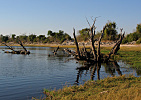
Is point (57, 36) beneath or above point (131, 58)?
above

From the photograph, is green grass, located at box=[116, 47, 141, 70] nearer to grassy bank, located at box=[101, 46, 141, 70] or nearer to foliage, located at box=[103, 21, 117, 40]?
grassy bank, located at box=[101, 46, 141, 70]

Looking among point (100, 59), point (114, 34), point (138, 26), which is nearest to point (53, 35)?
point (114, 34)

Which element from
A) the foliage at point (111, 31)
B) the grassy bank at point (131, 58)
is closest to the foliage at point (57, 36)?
the foliage at point (111, 31)

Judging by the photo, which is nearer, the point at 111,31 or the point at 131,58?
the point at 131,58

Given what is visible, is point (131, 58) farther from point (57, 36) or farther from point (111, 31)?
point (57, 36)

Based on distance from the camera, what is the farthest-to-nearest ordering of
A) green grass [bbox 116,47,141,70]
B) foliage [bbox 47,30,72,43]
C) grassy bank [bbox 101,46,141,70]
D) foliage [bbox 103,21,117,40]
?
1. foliage [bbox 47,30,72,43]
2. foliage [bbox 103,21,117,40]
3. grassy bank [bbox 101,46,141,70]
4. green grass [bbox 116,47,141,70]

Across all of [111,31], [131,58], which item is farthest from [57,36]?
[131,58]

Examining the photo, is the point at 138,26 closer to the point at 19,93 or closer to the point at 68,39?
the point at 68,39

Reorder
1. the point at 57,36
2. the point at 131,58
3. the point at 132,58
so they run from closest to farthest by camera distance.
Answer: the point at 132,58, the point at 131,58, the point at 57,36

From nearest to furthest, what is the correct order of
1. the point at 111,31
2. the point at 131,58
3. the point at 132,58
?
the point at 132,58 → the point at 131,58 → the point at 111,31

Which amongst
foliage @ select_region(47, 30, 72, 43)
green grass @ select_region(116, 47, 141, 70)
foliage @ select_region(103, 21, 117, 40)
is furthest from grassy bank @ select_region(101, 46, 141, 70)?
foliage @ select_region(47, 30, 72, 43)

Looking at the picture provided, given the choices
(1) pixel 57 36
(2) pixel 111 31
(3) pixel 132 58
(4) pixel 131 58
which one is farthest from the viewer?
(1) pixel 57 36

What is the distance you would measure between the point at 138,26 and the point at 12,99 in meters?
111

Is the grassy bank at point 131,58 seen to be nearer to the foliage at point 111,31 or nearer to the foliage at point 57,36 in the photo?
the foliage at point 111,31
